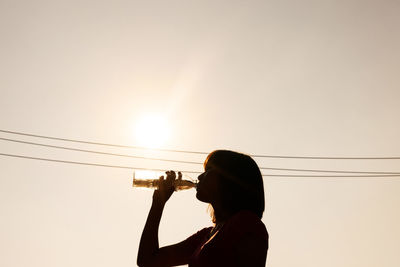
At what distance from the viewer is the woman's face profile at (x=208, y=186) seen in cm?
237

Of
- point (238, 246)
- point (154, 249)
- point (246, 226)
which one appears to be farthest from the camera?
point (154, 249)

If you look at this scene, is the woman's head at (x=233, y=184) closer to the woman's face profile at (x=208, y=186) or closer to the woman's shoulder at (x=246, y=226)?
the woman's face profile at (x=208, y=186)

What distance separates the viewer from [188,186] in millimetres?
3586

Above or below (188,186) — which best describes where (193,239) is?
below

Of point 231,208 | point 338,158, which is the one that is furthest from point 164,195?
point 338,158

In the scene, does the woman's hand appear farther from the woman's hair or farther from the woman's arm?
the woman's hair

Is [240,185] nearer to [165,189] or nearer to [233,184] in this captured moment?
[233,184]

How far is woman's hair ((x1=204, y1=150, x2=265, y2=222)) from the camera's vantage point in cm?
228

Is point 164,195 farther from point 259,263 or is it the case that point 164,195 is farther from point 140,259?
point 259,263

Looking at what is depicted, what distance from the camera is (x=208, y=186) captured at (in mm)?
2389

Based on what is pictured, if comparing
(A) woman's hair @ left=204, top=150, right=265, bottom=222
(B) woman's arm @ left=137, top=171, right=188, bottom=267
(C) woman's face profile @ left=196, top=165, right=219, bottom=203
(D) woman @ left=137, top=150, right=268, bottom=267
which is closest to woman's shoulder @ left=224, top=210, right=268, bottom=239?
(D) woman @ left=137, top=150, right=268, bottom=267

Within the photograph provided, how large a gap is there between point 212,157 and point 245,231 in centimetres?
73

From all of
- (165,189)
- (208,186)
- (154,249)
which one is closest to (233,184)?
(208,186)

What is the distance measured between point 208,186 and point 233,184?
0.61ft
